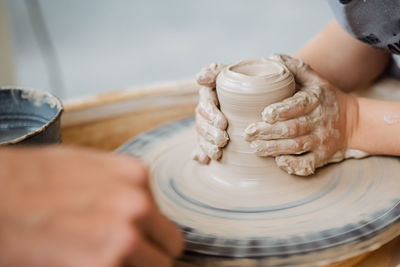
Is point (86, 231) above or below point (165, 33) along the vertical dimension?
above

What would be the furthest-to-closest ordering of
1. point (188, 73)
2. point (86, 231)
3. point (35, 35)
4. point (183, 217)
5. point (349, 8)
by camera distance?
point (35, 35), point (188, 73), point (349, 8), point (183, 217), point (86, 231)

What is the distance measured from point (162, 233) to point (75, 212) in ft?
0.37

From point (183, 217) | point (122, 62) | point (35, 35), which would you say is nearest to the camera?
point (183, 217)

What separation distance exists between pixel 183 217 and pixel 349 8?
591 mm

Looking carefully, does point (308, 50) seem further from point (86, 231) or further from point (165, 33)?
point (165, 33)

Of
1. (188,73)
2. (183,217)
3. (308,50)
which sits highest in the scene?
(308,50)

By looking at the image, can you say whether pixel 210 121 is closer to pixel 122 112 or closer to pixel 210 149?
pixel 210 149

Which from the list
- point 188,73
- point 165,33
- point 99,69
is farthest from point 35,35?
point 188,73

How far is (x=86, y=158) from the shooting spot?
22.2 inches

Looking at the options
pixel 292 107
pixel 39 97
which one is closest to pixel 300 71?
pixel 292 107

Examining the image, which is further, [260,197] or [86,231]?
[260,197]

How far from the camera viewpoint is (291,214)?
90 centimetres

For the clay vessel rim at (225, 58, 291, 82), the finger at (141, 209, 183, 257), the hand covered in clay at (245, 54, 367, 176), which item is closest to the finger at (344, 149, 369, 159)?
the hand covered in clay at (245, 54, 367, 176)

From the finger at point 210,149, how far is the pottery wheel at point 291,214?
0.19ft
